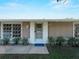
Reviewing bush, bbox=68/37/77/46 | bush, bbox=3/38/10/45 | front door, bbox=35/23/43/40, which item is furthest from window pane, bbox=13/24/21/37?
bush, bbox=68/37/77/46

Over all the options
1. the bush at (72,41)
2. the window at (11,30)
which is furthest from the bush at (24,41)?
the bush at (72,41)

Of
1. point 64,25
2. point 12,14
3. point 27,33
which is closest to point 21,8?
point 12,14

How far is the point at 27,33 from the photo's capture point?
20297 mm

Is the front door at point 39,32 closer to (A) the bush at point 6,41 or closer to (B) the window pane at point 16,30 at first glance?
(B) the window pane at point 16,30

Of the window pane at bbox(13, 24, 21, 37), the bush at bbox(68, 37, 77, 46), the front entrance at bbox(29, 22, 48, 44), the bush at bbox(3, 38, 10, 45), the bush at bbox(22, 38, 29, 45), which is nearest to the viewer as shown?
the bush at bbox(68, 37, 77, 46)

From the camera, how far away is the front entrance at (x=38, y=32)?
1997 centimetres

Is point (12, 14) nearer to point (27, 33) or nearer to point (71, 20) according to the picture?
point (27, 33)

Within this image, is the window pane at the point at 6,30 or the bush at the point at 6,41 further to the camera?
the window pane at the point at 6,30

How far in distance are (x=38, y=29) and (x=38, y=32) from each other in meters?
0.27

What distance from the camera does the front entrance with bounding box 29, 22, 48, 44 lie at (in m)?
20.0

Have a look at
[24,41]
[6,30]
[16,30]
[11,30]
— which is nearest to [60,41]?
[24,41]

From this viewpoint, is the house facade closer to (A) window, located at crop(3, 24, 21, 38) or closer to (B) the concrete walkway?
(A) window, located at crop(3, 24, 21, 38)

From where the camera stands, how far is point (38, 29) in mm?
20422

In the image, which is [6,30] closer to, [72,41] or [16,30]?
[16,30]
